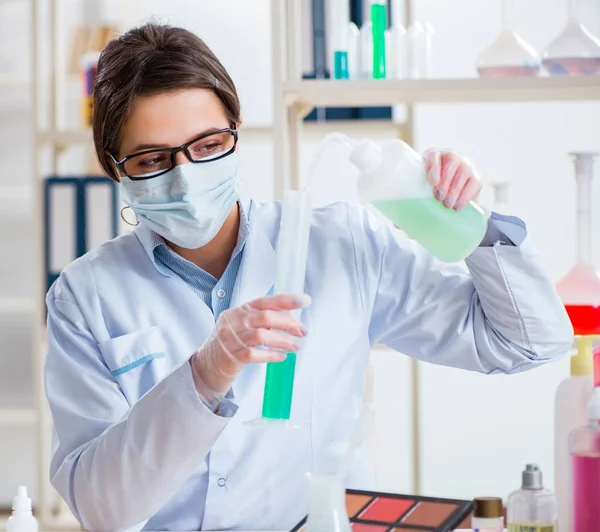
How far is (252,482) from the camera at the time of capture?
4.32 feet

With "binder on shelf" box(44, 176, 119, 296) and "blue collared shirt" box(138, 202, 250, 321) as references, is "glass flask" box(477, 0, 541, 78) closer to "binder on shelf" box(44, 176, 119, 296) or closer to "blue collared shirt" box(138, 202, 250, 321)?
"blue collared shirt" box(138, 202, 250, 321)

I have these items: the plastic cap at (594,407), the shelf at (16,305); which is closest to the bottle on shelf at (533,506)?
the plastic cap at (594,407)

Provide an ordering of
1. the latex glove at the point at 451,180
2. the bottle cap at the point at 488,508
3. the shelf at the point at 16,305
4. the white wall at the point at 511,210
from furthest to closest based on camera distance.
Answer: the shelf at the point at 16,305, the white wall at the point at 511,210, the latex glove at the point at 451,180, the bottle cap at the point at 488,508

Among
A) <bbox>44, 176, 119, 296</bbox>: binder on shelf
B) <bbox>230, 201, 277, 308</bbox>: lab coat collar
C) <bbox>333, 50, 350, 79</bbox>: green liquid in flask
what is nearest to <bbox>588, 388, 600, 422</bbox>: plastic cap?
<bbox>230, 201, 277, 308</bbox>: lab coat collar

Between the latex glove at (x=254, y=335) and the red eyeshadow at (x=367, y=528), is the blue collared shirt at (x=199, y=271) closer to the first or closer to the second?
the latex glove at (x=254, y=335)

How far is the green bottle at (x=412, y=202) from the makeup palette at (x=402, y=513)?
0.30 m

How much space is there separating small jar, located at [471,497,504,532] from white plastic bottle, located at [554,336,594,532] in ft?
0.61

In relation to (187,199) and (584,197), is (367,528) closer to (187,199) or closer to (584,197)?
(187,199)

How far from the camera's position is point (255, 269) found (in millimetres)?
A: 1369

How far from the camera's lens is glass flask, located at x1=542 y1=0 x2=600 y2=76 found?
182 centimetres

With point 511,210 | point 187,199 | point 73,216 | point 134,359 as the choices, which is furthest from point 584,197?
point 73,216

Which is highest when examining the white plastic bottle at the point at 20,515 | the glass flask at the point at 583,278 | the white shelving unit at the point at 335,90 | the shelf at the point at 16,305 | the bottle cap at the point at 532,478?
the white shelving unit at the point at 335,90

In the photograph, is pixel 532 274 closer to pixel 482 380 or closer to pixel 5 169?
pixel 482 380

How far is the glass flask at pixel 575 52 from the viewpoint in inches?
71.6
